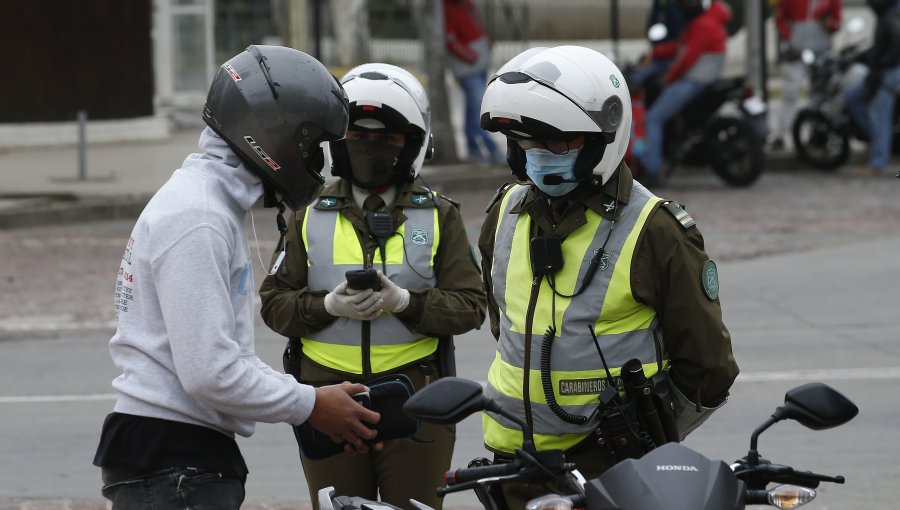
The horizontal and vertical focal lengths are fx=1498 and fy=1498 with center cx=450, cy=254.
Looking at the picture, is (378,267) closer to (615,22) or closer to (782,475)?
(782,475)

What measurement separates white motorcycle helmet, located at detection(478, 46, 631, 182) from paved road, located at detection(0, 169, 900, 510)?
3039mm

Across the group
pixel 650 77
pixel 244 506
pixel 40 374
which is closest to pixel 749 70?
pixel 650 77

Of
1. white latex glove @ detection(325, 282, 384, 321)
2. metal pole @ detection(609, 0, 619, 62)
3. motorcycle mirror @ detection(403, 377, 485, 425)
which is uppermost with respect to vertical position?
motorcycle mirror @ detection(403, 377, 485, 425)

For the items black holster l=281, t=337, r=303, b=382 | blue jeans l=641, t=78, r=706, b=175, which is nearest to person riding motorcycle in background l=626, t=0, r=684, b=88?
blue jeans l=641, t=78, r=706, b=175

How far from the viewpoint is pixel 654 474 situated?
9.43ft

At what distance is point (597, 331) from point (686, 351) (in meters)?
0.24

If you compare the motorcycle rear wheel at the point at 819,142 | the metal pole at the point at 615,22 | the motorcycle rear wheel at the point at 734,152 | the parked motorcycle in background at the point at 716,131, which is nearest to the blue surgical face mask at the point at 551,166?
the parked motorcycle in background at the point at 716,131

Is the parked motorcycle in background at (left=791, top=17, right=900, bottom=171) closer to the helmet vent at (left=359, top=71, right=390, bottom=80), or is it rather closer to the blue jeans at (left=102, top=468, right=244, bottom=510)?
the helmet vent at (left=359, top=71, right=390, bottom=80)

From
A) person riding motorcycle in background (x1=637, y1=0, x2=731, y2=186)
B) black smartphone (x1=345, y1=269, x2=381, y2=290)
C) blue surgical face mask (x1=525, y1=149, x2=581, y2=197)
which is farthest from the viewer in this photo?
person riding motorcycle in background (x1=637, y1=0, x2=731, y2=186)

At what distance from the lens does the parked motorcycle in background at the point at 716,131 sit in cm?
1620

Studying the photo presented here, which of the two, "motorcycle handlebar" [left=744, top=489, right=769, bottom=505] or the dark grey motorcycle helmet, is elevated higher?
the dark grey motorcycle helmet

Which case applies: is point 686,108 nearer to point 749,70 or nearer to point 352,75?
point 749,70

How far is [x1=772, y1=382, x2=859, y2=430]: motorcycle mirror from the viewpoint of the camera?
3.23m

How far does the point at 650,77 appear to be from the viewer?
663 inches
